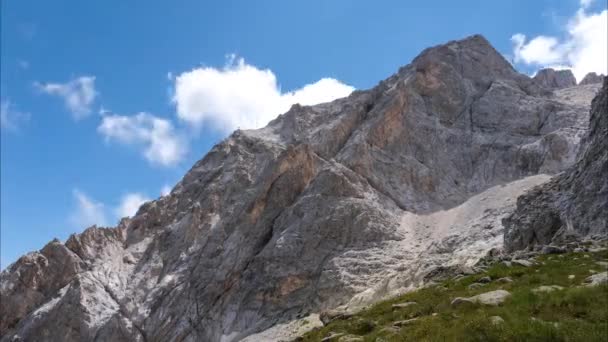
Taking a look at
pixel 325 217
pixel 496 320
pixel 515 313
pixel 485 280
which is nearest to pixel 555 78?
pixel 325 217

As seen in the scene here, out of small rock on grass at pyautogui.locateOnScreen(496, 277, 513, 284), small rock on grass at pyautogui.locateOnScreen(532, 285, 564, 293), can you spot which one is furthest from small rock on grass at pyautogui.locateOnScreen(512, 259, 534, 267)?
small rock on grass at pyautogui.locateOnScreen(532, 285, 564, 293)

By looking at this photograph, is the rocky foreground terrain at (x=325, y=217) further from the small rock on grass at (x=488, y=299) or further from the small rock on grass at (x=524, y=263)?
the small rock on grass at (x=488, y=299)

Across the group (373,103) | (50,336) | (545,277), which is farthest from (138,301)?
(545,277)

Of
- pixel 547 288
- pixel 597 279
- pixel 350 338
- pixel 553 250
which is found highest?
pixel 553 250

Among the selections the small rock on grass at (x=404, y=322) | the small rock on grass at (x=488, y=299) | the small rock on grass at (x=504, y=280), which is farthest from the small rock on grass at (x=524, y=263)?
the small rock on grass at (x=404, y=322)

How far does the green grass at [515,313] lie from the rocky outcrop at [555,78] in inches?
4578

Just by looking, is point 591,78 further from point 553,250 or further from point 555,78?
point 553,250

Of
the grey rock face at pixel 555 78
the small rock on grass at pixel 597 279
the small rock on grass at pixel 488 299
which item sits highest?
the grey rock face at pixel 555 78

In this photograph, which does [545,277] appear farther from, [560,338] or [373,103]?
[373,103]

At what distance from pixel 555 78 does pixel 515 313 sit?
126 meters

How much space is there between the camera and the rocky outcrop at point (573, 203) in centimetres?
2991

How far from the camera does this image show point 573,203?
33.1 metres

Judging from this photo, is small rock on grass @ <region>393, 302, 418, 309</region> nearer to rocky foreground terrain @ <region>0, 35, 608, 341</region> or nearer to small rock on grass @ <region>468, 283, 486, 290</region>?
small rock on grass @ <region>468, 283, 486, 290</region>

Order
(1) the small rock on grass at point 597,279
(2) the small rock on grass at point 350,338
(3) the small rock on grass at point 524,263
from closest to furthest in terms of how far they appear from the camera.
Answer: (1) the small rock on grass at point 597,279 → (2) the small rock on grass at point 350,338 → (3) the small rock on grass at point 524,263
